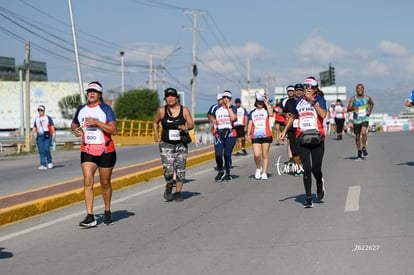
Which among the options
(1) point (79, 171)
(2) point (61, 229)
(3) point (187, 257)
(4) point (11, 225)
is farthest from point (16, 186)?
(3) point (187, 257)

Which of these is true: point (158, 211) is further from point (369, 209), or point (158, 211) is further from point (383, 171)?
point (383, 171)

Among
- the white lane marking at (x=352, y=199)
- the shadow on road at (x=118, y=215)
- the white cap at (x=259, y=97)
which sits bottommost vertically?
the shadow on road at (x=118, y=215)

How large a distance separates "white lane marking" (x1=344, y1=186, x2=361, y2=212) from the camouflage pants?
270cm

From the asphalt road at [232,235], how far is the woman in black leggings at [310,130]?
0.50 m

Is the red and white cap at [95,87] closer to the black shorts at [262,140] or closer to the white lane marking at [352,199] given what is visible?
the white lane marking at [352,199]

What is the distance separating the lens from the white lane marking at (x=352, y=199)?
870cm

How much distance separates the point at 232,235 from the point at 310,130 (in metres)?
2.63

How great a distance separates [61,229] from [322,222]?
3.26 metres

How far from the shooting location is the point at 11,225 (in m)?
8.88

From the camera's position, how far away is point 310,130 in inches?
360

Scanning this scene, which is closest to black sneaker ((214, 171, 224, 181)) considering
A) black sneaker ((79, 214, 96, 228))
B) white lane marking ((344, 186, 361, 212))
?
white lane marking ((344, 186, 361, 212))

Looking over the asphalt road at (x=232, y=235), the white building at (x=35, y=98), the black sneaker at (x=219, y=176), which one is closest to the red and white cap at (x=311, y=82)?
the asphalt road at (x=232, y=235)

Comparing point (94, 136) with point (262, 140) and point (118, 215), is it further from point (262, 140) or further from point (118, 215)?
point (262, 140)

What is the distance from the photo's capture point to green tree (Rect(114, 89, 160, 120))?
99.9m
